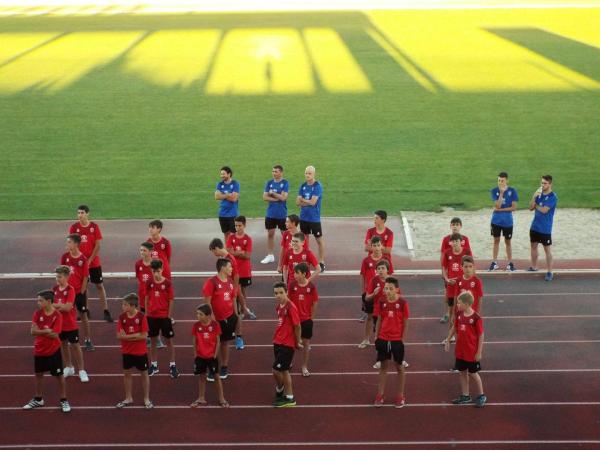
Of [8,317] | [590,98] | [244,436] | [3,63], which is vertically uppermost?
[3,63]

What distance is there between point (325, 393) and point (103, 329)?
149 inches

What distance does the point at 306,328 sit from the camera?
1129 centimetres

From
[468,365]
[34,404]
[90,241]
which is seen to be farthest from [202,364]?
[90,241]

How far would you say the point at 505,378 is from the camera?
11.4m

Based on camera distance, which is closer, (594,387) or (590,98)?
(594,387)

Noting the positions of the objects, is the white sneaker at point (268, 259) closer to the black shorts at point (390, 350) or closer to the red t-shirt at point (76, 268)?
the red t-shirt at point (76, 268)

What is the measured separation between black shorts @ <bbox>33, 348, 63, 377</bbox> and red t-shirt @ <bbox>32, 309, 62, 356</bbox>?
0.05 m

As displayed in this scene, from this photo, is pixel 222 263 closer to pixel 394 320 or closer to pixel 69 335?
pixel 69 335

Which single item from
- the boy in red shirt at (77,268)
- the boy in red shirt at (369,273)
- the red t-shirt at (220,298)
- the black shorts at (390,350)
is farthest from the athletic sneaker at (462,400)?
the boy in red shirt at (77,268)

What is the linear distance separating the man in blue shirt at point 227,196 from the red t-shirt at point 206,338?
4743 mm

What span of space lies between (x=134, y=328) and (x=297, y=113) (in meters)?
16.3

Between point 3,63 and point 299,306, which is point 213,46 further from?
point 299,306

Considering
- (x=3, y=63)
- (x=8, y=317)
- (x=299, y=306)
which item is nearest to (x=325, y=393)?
(x=299, y=306)

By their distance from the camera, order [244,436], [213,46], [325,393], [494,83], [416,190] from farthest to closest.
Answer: [213,46] < [494,83] < [416,190] < [325,393] < [244,436]
